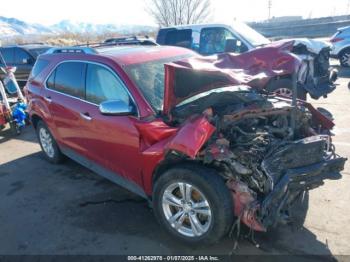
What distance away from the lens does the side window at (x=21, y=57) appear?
40.0 ft

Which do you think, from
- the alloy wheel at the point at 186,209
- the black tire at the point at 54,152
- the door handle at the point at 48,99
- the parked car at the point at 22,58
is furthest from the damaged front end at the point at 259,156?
the parked car at the point at 22,58

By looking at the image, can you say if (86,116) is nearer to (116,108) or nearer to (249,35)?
(116,108)

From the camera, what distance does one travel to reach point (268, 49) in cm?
437

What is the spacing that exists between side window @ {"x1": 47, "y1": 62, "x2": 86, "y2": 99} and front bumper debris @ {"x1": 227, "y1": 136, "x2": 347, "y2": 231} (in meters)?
2.48

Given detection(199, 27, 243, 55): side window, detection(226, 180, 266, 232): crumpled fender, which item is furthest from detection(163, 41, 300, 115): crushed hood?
detection(199, 27, 243, 55): side window

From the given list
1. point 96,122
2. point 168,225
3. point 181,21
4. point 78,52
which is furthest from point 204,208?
point 181,21

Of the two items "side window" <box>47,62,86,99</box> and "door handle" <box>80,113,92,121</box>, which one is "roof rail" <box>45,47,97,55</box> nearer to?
"side window" <box>47,62,86,99</box>

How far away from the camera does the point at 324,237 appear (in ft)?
11.3

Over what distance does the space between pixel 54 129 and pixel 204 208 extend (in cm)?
305

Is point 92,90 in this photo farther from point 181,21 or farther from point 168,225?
point 181,21

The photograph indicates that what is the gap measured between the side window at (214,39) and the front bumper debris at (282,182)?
603 cm

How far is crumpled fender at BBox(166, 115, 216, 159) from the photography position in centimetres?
306

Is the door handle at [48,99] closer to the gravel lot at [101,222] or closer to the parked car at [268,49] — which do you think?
the gravel lot at [101,222]

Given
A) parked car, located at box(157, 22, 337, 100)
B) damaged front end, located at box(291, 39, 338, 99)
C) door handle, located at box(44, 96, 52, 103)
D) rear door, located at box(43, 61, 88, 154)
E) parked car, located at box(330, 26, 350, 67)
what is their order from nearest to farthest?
1. rear door, located at box(43, 61, 88, 154)
2. door handle, located at box(44, 96, 52, 103)
3. parked car, located at box(157, 22, 337, 100)
4. damaged front end, located at box(291, 39, 338, 99)
5. parked car, located at box(330, 26, 350, 67)
